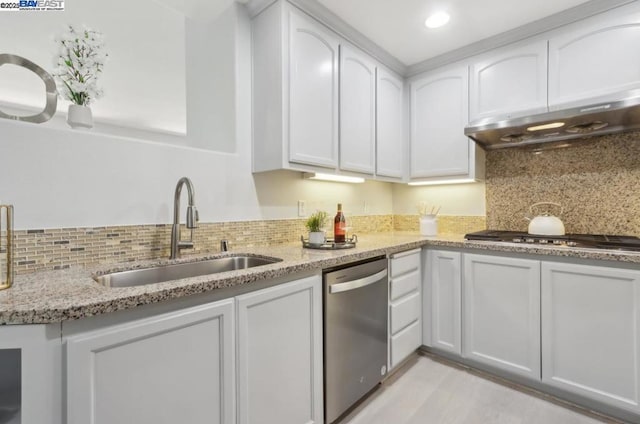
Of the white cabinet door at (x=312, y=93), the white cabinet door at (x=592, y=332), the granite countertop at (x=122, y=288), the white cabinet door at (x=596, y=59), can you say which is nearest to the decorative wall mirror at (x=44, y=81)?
the granite countertop at (x=122, y=288)

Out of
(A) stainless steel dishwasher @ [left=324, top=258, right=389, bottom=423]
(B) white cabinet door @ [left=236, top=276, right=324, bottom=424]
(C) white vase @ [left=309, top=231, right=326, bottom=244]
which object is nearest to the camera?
(B) white cabinet door @ [left=236, top=276, right=324, bottom=424]

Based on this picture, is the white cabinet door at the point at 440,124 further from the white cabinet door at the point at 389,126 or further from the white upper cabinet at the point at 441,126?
the white cabinet door at the point at 389,126

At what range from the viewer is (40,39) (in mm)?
1644

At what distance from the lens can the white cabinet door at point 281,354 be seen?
1.15m

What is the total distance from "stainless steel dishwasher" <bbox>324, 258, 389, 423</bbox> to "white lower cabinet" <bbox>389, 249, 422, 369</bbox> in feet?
0.36

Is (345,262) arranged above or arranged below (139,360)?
above

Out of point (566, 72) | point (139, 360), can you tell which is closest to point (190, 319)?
point (139, 360)

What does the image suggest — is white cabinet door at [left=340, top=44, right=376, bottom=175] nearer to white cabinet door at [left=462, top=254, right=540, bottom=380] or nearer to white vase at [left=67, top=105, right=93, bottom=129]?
white cabinet door at [left=462, top=254, right=540, bottom=380]

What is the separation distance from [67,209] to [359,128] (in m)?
1.81

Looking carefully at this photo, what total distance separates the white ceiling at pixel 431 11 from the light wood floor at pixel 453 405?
7.99 feet

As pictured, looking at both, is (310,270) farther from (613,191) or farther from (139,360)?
(613,191)

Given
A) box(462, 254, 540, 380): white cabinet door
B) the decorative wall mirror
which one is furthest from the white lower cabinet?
A: the decorative wall mirror

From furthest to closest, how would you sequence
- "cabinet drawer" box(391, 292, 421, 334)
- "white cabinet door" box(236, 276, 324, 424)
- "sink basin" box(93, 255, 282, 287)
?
"cabinet drawer" box(391, 292, 421, 334) → "sink basin" box(93, 255, 282, 287) → "white cabinet door" box(236, 276, 324, 424)

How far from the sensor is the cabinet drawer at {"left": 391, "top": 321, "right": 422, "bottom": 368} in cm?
194
